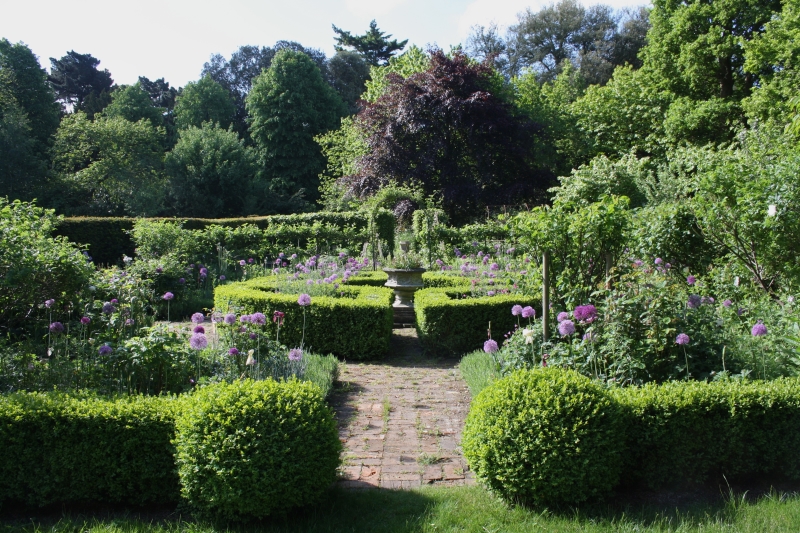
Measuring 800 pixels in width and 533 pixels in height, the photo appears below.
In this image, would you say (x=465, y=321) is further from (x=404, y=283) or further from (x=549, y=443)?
(x=549, y=443)

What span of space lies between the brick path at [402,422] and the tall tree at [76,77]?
33.5 meters

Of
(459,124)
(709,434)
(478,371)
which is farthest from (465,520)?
(459,124)

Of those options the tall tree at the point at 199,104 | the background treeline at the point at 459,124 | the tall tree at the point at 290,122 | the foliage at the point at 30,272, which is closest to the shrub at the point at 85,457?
the foliage at the point at 30,272

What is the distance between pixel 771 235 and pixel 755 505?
14.4 ft

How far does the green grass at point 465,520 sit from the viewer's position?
2.91 m

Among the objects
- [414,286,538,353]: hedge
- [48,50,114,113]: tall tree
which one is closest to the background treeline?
[48,50,114,113]: tall tree

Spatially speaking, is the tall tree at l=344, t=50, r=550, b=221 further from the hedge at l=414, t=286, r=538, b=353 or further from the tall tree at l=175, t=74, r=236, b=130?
the tall tree at l=175, t=74, r=236, b=130

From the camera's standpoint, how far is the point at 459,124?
65.9 ft

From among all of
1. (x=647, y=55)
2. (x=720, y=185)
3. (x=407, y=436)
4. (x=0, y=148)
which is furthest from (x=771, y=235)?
(x=0, y=148)

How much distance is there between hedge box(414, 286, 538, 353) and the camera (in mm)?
7105

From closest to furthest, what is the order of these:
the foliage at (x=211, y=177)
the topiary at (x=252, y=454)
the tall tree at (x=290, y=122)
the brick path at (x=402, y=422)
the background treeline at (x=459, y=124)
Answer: the topiary at (x=252, y=454)
the brick path at (x=402, y=422)
the background treeline at (x=459, y=124)
the foliage at (x=211, y=177)
the tall tree at (x=290, y=122)

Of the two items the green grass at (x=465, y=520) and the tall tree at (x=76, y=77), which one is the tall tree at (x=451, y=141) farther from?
the tall tree at (x=76, y=77)

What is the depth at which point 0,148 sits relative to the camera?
20.9 m

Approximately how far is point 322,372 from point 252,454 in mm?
2479
